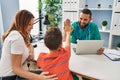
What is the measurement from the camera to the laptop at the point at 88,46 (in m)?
1.48

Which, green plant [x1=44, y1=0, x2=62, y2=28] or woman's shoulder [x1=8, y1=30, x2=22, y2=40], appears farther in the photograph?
green plant [x1=44, y1=0, x2=62, y2=28]

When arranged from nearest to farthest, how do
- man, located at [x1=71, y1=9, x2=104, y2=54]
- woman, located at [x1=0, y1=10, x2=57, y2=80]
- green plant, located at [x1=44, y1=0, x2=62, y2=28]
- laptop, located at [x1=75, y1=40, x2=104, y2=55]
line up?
woman, located at [x1=0, y1=10, x2=57, y2=80] < laptop, located at [x1=75, y1=40, x2=104, y2=55] < man, located at [x1=71, y1=9, x2=104, y2=54] < green plant, located at [x1=44, y1=0, x2=62, y2=28]

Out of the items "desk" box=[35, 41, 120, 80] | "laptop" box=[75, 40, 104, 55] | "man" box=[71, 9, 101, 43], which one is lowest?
"desk" box=[35, 41, 120, 80]

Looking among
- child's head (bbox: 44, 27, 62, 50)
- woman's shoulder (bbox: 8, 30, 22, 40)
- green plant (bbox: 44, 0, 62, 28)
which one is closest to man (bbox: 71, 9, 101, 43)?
child's head (bbox: 44, 27, 62, 50)

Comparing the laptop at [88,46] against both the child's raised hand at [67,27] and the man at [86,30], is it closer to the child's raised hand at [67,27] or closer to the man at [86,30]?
the child's raised hand at [67,27]

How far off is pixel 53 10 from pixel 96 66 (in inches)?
88.5

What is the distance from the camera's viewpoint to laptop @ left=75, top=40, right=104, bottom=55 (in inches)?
58.4

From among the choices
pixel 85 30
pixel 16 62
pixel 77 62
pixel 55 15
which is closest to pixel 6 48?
pixel 16 62

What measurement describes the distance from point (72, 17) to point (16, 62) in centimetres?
203

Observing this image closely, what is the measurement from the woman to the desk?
0.33m

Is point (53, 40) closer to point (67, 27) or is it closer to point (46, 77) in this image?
point (46, 77)

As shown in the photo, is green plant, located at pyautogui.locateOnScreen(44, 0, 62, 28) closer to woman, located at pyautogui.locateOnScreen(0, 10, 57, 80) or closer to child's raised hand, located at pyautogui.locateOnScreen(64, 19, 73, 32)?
child's raised hand, located at pyautogui.locateOnScreen(64, 19, 73, 32)

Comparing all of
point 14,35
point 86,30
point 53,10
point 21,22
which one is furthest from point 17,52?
point 53,10

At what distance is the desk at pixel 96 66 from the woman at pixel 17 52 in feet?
1.09
